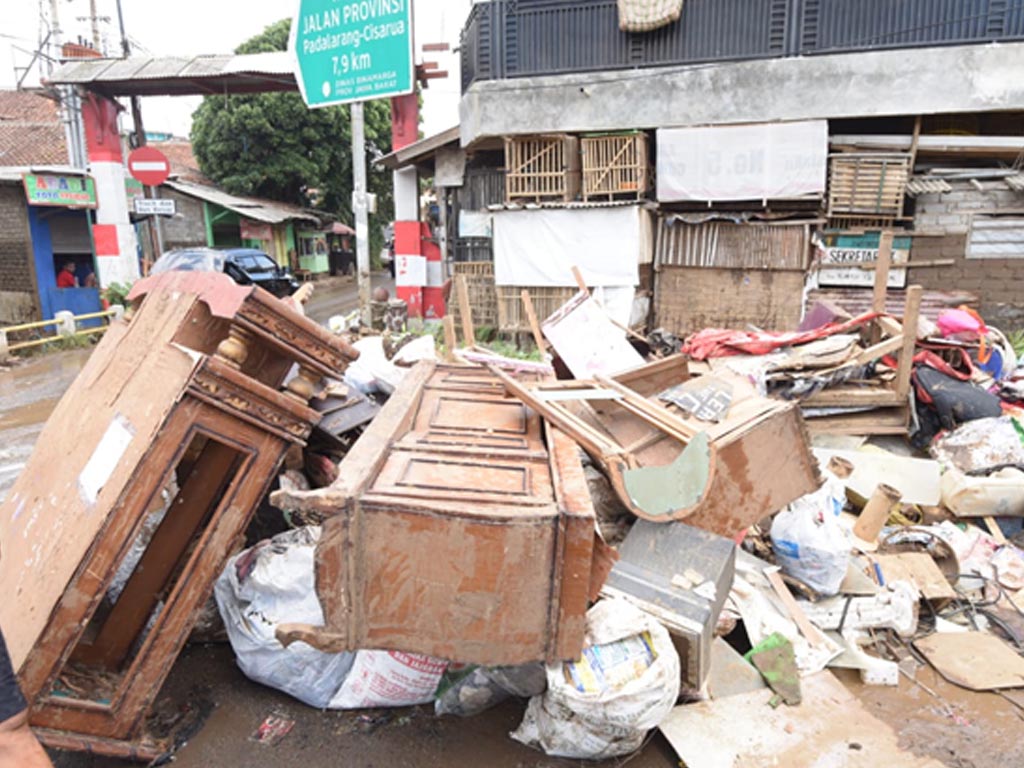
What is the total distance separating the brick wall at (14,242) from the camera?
14.1 metres

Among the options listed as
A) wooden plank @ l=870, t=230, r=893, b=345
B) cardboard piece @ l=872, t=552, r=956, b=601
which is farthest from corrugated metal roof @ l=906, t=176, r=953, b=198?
cardboard piece @ l=872, t=552, r=956, b=601

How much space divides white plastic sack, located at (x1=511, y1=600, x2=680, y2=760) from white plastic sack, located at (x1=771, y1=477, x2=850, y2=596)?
1.46 m

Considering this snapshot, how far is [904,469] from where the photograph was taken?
5195 millimetres

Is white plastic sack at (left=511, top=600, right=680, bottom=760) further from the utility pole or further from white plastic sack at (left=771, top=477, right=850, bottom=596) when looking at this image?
the utility pole

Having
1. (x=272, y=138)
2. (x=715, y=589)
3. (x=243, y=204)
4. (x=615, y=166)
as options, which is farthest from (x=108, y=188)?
(x=715, y=589)

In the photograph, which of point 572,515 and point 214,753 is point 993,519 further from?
point 214,753

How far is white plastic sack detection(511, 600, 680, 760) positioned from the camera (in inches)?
95.0

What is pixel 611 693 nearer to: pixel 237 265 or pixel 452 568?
pixel 452 568

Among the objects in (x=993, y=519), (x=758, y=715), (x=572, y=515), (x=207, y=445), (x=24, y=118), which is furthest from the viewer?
(x=24, y=118)

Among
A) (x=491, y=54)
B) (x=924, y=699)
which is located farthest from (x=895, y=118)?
(x=924, y=699)

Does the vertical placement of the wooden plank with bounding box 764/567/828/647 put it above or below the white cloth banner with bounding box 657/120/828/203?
below

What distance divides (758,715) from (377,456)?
2014mm

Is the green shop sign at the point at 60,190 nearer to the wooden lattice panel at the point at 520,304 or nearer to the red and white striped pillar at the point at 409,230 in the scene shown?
the red and white striped pillar at the point at 409,230

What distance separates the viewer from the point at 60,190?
1410cm
